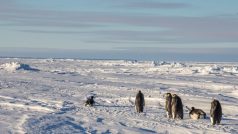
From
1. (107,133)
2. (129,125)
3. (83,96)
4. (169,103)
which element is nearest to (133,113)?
(169,103)

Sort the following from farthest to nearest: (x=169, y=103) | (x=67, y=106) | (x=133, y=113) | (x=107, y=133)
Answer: (x=67, y=106) → (x=133, y=113) → (x=169, y=103) → (x=107, y=133)

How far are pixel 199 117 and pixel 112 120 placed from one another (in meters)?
3.49

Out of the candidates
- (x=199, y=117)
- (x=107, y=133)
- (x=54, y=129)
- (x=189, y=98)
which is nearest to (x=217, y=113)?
(x=199, y=117)

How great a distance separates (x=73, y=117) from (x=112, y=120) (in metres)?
1.71

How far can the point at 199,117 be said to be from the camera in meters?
20.7

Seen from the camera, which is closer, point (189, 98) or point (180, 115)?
point (180, 115)

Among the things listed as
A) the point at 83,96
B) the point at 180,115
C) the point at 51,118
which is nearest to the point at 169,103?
the point at 180,115

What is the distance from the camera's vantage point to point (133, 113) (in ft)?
74.2

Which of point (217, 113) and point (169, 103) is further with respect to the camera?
point (169, 103)

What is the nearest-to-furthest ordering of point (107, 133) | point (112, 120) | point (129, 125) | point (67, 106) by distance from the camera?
point (107, 133) < point (129, 125) < point (112, 120) < point (67, 106)

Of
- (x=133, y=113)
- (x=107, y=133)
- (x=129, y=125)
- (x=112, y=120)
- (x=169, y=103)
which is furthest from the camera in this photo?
(x=133, y=113)

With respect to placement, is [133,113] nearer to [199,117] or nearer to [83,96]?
[199,117]

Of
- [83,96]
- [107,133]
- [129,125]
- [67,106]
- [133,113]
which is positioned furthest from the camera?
[83,96]

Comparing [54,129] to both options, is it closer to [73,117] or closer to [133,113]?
[73,117]
